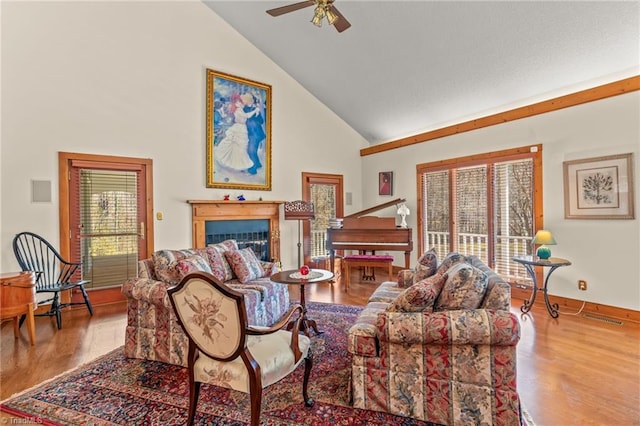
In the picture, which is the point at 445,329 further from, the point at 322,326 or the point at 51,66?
the point at 51,66

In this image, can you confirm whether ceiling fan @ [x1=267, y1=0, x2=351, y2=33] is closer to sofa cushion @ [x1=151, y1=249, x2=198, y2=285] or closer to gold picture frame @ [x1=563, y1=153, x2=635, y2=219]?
sofa cushion @ [x1=151, y1=249, x2=198, y2=285]

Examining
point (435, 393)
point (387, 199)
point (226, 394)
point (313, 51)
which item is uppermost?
point (313, 51)

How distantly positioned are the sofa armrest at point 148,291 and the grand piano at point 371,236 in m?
3.31

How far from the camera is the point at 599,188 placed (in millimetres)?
3867

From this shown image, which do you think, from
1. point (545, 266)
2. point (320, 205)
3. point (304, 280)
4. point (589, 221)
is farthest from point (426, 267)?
point (320, 205)

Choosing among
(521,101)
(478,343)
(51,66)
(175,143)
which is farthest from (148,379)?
(521,101)

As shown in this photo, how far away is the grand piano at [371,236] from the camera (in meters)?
5.39

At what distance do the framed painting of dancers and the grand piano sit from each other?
5.47 ft

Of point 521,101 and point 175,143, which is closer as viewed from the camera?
point 521,101

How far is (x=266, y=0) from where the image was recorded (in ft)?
15.9

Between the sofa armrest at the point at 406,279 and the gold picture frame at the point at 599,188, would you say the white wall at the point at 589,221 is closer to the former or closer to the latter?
the gold picture frame at the point at 599,188

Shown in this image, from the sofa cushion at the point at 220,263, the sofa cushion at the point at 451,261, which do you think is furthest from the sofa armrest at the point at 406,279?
the sofa cushion at the point at 220,263

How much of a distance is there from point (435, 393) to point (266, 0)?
5422 millimetres

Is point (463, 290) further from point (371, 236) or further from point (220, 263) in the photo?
point (371, 236)
